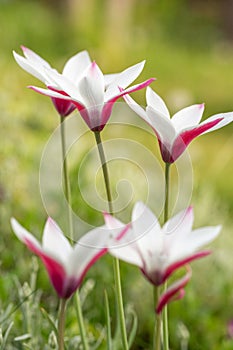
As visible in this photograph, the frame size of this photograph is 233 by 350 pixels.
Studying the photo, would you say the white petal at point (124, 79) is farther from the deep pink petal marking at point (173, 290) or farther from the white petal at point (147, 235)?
the deep pink petal marking at point (173, 290)

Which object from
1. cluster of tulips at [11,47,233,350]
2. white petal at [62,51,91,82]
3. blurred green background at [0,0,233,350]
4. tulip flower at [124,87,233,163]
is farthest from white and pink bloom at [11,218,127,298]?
blurred green background at [0,0,233,350]

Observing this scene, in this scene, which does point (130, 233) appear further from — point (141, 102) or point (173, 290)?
point (141, 102)

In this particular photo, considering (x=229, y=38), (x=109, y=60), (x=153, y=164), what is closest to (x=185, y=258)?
(x=153, y=164)

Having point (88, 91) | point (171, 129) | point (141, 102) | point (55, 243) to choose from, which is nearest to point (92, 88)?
point (88, 91)

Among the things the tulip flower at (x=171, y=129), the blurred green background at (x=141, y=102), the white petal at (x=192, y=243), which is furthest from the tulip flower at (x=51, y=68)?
the blurred green background at (x=141, y=102)

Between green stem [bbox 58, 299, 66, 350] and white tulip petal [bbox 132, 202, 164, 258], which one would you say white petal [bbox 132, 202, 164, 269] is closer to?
white tulip petal [bbox 132, 202, 164, 258]

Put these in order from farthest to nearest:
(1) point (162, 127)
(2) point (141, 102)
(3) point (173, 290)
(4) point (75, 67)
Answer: (2) point (141, 102) < (4) point (75, 67) < (1) point (162, 127) < (3) point (173, 290)
